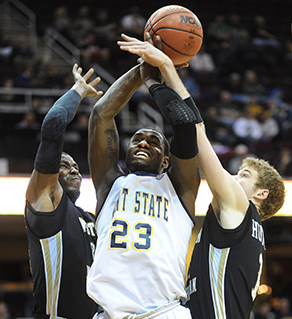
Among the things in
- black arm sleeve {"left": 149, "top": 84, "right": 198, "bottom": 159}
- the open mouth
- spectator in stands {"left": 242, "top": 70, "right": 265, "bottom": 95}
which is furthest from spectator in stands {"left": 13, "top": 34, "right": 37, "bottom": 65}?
black arm sleeve {"left": 149, "top": 84, "right": 198, "bottom": 159}

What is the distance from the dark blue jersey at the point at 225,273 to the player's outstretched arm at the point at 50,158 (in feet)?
3.47

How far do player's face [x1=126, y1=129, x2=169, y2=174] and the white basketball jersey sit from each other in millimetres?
98

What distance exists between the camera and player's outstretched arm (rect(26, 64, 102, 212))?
3635mm

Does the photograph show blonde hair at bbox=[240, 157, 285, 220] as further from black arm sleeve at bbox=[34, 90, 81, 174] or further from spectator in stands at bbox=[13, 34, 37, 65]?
spectator in stands at bbox=[13, 34, 37, 65]

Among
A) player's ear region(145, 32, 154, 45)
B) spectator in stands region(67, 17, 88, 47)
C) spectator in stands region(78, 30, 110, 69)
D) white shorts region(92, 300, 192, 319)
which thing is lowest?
white shorts region(92, 300, 192, 319)

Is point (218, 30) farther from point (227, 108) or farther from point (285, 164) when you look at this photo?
point (285, 164)

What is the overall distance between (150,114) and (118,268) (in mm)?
8590

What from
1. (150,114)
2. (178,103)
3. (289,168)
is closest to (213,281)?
(178,103)

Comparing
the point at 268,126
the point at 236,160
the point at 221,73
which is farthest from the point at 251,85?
the point at 236,160

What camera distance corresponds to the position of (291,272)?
584 inches

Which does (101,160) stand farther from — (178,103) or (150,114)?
(150,114)

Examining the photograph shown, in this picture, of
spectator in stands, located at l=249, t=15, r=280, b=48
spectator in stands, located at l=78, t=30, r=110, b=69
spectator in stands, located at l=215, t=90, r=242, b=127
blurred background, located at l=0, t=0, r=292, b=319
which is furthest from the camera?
spectator in stands, located at l=249, t=15, r=280, b=48

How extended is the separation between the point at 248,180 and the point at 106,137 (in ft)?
3.32

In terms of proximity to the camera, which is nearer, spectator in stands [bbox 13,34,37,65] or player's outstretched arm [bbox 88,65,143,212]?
player's outstretched arm [bbox 88,65,143,212]
